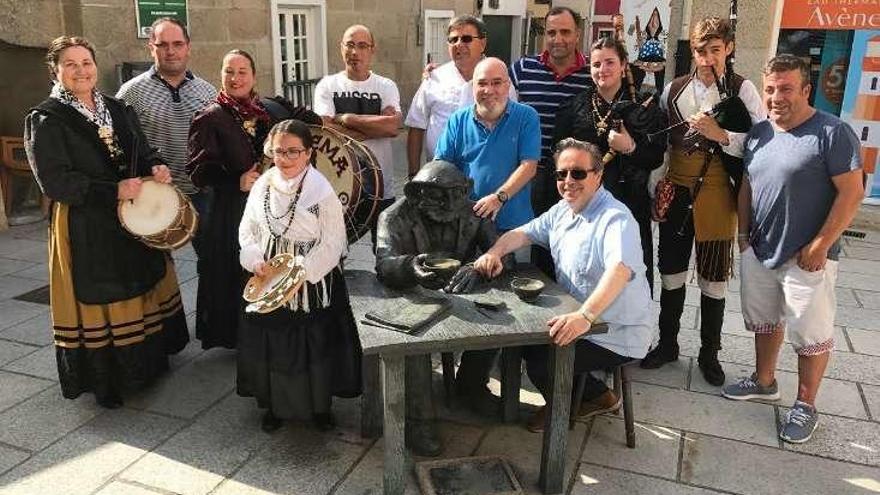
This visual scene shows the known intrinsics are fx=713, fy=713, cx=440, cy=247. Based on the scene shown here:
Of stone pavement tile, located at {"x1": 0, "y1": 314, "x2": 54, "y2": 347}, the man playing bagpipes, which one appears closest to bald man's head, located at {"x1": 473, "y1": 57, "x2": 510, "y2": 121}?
the man playing bagpipes

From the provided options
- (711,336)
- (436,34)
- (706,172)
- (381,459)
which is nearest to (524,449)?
(381,459)

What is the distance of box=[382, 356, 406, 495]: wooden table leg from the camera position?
2.68 m

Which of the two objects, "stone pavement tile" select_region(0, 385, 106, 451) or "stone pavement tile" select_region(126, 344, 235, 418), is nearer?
"stone pavement tile" select_region(0, 385, 106, 451)

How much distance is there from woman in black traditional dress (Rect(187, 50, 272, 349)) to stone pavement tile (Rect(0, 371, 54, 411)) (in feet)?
3.20

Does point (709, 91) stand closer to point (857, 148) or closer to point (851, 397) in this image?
point (857, 148)

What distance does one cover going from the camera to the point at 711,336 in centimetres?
399

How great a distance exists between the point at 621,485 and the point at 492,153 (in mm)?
1634

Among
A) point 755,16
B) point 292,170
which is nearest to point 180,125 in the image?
point 292,170

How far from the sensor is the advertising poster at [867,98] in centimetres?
680

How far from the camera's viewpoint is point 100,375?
11.8ft

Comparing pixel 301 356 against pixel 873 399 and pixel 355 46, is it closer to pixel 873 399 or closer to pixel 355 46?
pixel 355 46

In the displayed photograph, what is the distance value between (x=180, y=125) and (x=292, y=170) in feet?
4.92

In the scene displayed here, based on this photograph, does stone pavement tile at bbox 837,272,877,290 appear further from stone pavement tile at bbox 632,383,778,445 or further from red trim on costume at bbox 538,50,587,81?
red trim on costume at bbox 538,50,587,81

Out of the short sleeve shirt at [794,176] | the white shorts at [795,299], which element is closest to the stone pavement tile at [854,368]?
the white shorts at [795,299]
